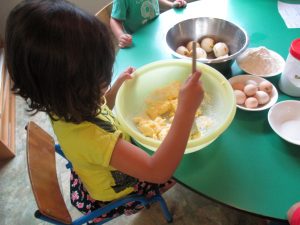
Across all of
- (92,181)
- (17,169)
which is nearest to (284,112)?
(92,181)

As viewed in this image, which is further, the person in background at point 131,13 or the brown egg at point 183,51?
the person in background at point 131,13

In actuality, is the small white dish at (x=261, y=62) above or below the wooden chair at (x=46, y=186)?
above

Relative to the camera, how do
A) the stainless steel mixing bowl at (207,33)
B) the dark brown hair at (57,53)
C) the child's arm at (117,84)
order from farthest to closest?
the stainless steel mixing bowl at (207,33) < the child's arm at (117,84) < the dark brown hair at (57,53)

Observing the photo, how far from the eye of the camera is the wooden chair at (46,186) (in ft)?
2.07

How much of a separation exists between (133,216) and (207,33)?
0.81m

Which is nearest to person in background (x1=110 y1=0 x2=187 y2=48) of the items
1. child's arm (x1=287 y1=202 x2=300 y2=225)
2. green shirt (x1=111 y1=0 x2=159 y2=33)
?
green shirt (x1=111 y1=0 x2=159 y2=33)

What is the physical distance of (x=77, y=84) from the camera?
0.54 metres

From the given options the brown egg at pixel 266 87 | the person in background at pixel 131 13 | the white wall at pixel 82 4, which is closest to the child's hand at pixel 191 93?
the brown egg at pixel 266 87

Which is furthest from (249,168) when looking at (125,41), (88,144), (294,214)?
(125,41)

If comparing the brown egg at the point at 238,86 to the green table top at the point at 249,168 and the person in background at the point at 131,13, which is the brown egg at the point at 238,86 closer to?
the green table top at the point at 249,168

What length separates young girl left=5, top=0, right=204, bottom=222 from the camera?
489mm

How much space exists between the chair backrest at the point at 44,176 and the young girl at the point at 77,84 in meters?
0.08

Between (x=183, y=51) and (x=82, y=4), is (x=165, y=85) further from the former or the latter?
(x=82, y=4)

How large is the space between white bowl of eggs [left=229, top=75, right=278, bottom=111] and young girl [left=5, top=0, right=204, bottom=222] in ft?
0.66
